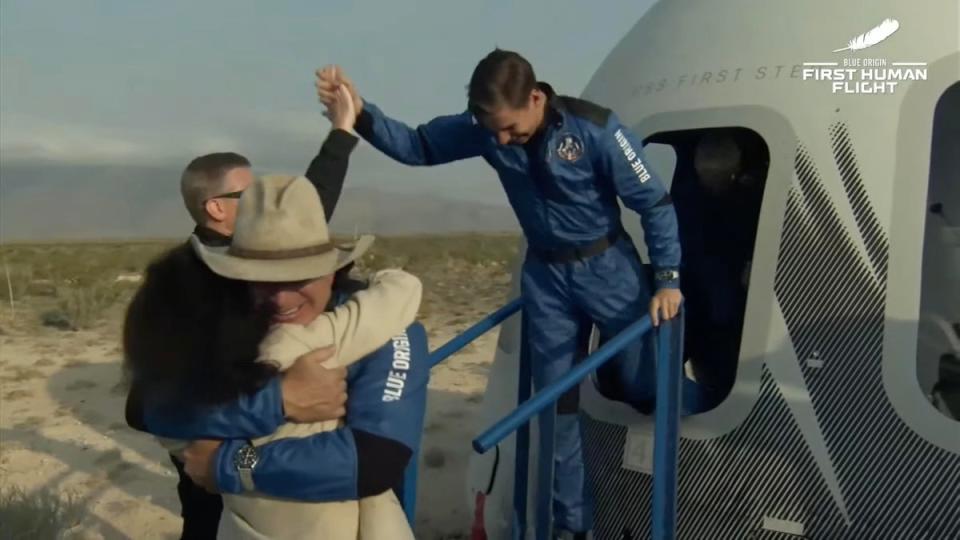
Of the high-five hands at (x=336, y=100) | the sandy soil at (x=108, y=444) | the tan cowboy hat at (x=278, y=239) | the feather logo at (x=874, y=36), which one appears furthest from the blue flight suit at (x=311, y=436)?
the sandy soil at (x=108, y=444)

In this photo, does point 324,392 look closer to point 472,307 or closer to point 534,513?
point 534,513

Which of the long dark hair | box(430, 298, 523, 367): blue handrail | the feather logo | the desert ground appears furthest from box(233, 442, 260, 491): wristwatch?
the feather logo

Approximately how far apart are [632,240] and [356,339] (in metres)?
2.22

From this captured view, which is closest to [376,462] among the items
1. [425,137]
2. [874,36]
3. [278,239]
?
[278,239]

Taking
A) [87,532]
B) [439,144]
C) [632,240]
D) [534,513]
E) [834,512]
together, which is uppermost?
[439,144]

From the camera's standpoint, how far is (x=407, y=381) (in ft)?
8.07

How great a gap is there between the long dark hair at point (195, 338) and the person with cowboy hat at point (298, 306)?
41 mm

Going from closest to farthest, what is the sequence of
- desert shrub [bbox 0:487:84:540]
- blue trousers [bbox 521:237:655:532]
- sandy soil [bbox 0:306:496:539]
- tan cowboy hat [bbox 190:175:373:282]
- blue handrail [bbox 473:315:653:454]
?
tan cowboy hat [bbox 190:175:373:282] → blue handrail [bbox 473:315:653:454] → blue trousers [bbox 521:237:655:532] → desert shrub [bbox 0:487:84:540] → sandy soil [bbox 0:306:496:539]

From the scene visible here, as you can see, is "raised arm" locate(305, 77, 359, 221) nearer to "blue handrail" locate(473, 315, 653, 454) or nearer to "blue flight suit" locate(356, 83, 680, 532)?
"blue flight suit" locate(356, 83, 680, 532)

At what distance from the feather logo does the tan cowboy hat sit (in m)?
2.35

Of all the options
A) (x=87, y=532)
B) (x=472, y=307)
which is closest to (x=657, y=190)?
(x=87, y=532)

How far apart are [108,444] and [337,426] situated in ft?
25.1

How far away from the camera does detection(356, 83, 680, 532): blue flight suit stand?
12.4 feet

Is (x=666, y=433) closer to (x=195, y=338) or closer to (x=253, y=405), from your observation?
(x=253, y=405)
